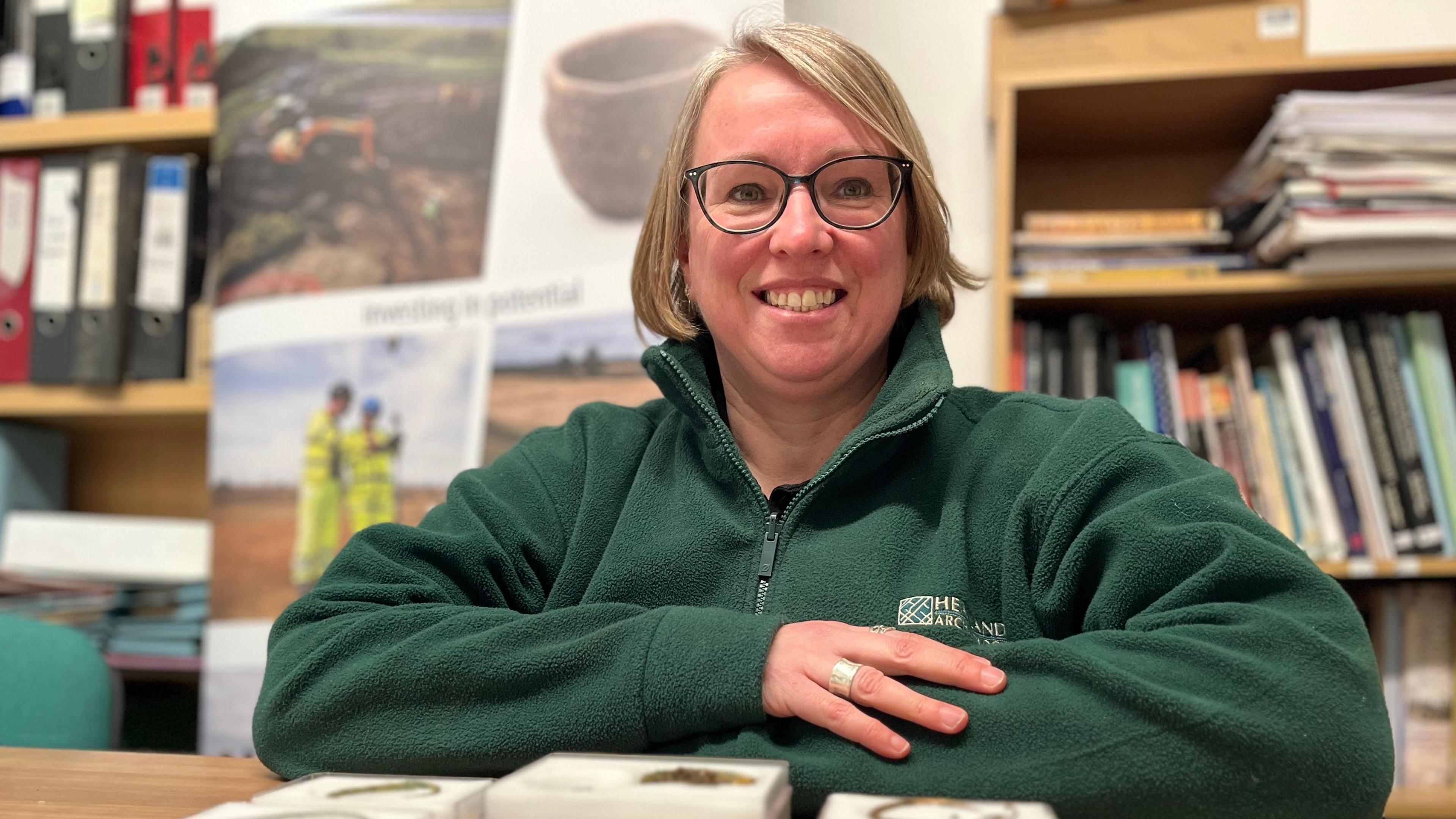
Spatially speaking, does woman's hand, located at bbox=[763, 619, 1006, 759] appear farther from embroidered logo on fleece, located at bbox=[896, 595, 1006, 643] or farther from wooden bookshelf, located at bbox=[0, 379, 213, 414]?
wooden bookshelf, located at bbox=[0, 379, 213, 414]

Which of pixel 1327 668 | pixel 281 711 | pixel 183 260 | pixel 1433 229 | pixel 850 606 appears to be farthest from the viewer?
pixel 183 260

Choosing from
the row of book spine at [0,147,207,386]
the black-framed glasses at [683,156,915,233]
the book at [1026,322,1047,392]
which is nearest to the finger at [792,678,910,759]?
the black-framed glasses at [683,156,915,233]

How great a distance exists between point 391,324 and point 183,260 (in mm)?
622

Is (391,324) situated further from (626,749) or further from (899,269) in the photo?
(626,749)

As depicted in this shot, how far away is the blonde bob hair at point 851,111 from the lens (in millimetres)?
1101

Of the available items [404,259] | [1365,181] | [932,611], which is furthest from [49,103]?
[1365,181]

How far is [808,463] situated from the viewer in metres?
1.17

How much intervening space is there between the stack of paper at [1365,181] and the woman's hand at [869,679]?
1.20 meters

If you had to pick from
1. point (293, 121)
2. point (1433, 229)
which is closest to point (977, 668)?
point (1433, 229)

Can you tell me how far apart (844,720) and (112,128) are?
2.21 metres

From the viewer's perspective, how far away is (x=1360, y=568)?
5.51ft

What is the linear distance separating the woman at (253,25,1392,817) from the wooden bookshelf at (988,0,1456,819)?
0.62 metres

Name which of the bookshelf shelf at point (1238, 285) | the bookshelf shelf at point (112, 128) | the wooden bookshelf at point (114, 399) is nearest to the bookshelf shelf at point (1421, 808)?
the bookshelf shelf at point (1238, 285)

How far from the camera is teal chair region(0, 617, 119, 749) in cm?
134
